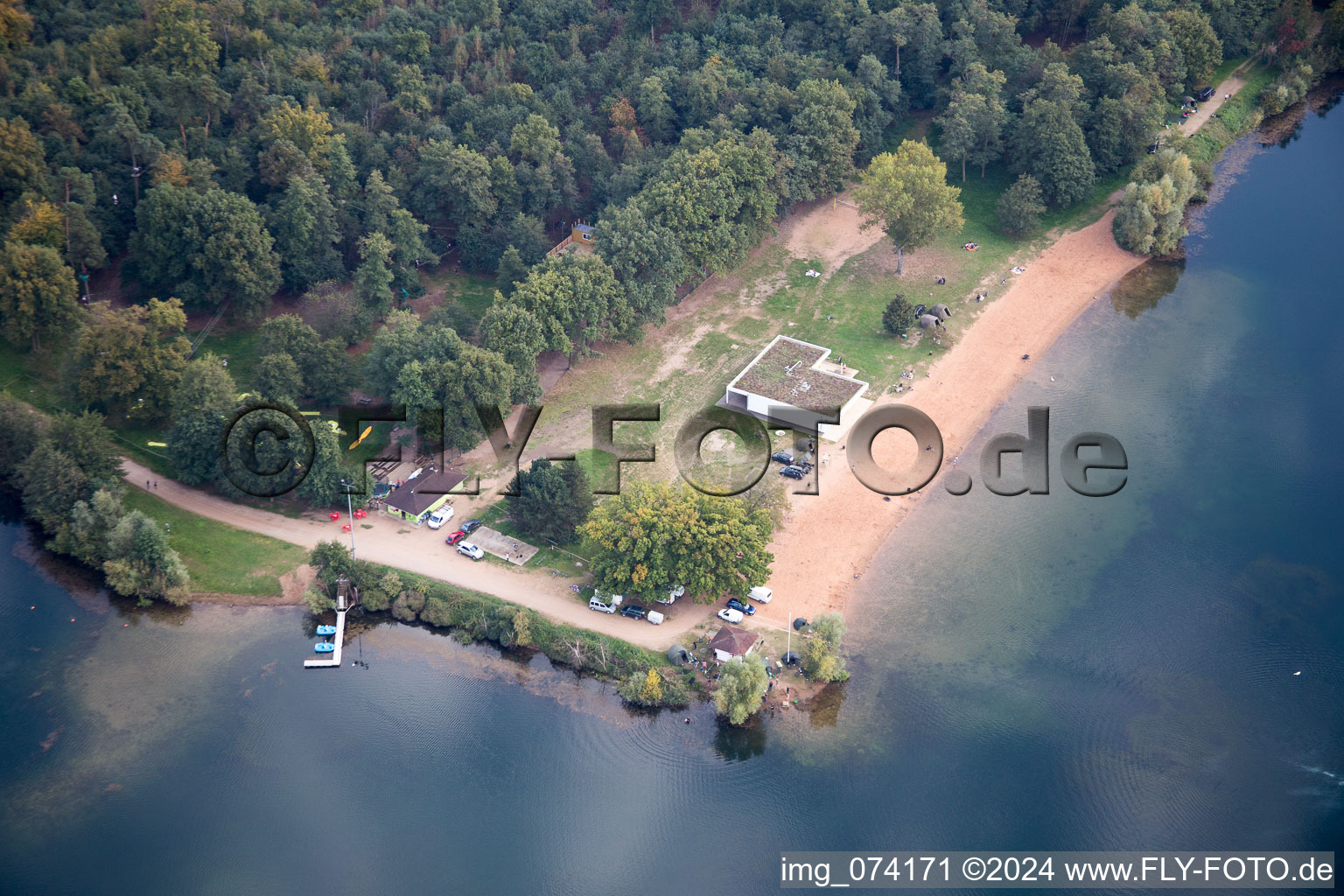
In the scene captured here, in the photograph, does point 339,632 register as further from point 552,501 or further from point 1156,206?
point 1156,206

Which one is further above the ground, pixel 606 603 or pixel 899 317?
pixel 899 317

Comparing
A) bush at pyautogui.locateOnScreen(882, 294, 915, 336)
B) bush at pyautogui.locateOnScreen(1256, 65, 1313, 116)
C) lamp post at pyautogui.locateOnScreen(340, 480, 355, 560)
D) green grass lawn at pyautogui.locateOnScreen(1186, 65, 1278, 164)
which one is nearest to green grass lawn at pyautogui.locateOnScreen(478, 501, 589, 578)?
lamp post at pyautogui.locateOnScreen(340, 480, 355, 560)

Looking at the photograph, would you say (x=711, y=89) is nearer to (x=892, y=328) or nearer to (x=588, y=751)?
(x=892, y=328)

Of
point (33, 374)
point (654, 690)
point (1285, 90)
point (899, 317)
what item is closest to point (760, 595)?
point (654, 690)

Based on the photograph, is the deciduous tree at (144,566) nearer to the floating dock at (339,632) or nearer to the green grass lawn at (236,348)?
the floating dock at (339,632)

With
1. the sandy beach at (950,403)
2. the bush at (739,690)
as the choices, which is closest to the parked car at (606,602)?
the sandy beach at (950,403)

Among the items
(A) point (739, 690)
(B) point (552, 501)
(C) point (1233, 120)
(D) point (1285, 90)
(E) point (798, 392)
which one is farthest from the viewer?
(C) point (1233, 120)
